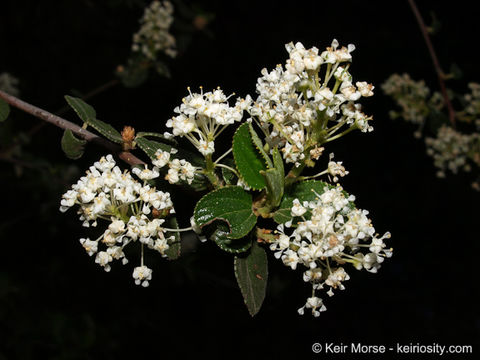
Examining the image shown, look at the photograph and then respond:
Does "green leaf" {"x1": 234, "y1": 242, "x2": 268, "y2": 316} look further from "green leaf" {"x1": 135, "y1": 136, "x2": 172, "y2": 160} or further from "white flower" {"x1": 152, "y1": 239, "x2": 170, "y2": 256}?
"green leaf" {"x1": 135, "y1": 136, "x2": 172, "y2": 160}

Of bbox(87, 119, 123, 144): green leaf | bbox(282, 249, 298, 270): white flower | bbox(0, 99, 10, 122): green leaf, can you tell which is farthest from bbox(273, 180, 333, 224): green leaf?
bbox(0, 99, 10, 122): green leaf

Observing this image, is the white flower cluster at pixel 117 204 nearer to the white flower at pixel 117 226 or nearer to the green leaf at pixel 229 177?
the white flower at pixel 117 226

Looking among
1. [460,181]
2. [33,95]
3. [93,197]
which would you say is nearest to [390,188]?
[460,181]

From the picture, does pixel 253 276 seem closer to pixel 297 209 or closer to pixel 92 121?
pixel 297 209

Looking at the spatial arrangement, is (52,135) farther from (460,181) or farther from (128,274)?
(460,181)

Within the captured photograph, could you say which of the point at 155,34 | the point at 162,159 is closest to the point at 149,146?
the point at 162,159

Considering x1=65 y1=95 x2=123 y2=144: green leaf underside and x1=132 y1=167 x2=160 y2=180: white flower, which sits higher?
x1=65 y1=95 x2=123 y2=144: green leaf underside
